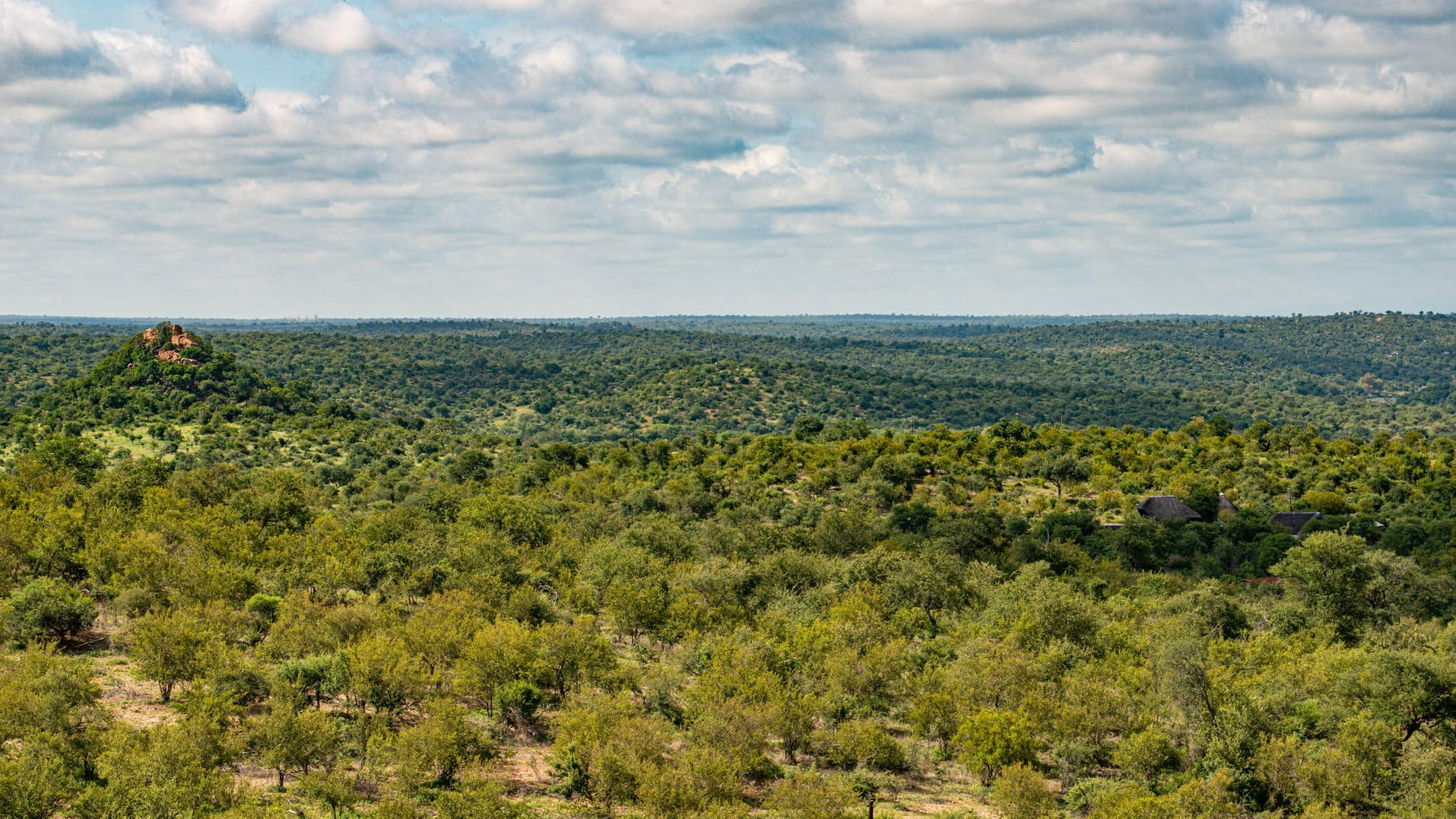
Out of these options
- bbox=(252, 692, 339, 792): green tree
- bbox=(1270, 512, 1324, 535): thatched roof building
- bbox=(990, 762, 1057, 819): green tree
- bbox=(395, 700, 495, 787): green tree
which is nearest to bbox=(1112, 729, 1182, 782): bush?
bbox=(990, 762, 1057, 819): green tree

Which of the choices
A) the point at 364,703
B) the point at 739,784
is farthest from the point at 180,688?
the point at 739,784

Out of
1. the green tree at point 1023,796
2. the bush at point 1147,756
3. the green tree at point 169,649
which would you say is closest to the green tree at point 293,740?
the green tree at point 169,649

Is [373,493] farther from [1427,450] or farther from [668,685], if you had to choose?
[1427,450]

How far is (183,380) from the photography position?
156875mm

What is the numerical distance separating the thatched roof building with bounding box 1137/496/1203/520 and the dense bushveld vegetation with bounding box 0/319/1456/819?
71.9 inches

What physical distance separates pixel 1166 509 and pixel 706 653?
61659 millimetres

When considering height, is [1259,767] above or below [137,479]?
below

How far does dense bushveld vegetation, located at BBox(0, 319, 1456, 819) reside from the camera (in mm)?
40719

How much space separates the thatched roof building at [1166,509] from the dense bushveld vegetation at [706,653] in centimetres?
183

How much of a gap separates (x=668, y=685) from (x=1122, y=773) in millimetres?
20072

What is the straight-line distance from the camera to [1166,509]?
101625 millimetres

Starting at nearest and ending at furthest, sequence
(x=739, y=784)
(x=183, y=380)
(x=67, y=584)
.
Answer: (x=739, y=784), (x=67, y=584), (x=183, y=380)

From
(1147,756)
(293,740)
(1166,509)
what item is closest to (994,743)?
(1147,756)

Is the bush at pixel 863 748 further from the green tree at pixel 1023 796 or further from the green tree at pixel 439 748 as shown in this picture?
the green tree at pixel 439 748
